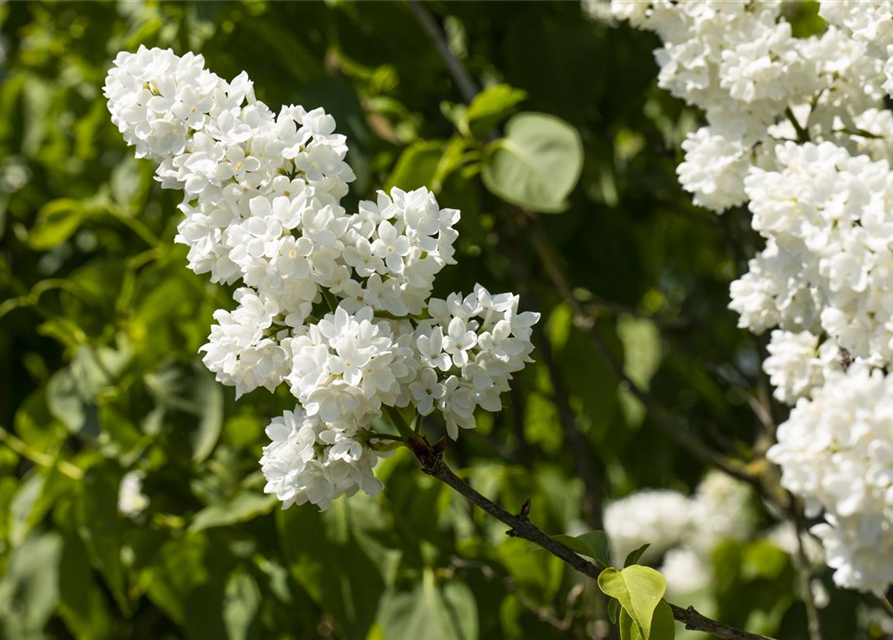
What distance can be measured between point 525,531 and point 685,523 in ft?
7.20

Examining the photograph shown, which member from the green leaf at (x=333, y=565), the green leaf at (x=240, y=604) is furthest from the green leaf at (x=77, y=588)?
the green leaf at (x=333, y=565)

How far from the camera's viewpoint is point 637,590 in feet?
2.77

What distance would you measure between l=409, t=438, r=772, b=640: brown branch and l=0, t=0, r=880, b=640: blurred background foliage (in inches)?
25.5

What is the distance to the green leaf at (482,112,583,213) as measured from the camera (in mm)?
1529

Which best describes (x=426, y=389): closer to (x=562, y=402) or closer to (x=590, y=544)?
(x=590, y=544)

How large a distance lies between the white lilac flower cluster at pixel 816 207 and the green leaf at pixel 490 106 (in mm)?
357

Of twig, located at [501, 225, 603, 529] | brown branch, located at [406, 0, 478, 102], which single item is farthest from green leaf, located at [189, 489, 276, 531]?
brown branch, located at [406, 0, 478, 102]

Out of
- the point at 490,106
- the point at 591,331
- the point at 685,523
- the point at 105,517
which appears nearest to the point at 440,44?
the point at 490,106

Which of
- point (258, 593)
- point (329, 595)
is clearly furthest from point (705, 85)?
point (258, 593)

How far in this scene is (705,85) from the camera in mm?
1160

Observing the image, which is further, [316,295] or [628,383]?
[628,383]

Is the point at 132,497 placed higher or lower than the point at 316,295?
lower

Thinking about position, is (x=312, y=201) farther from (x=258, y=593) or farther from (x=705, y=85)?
(x=258, y=593)

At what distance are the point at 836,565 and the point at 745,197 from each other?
456 mm
